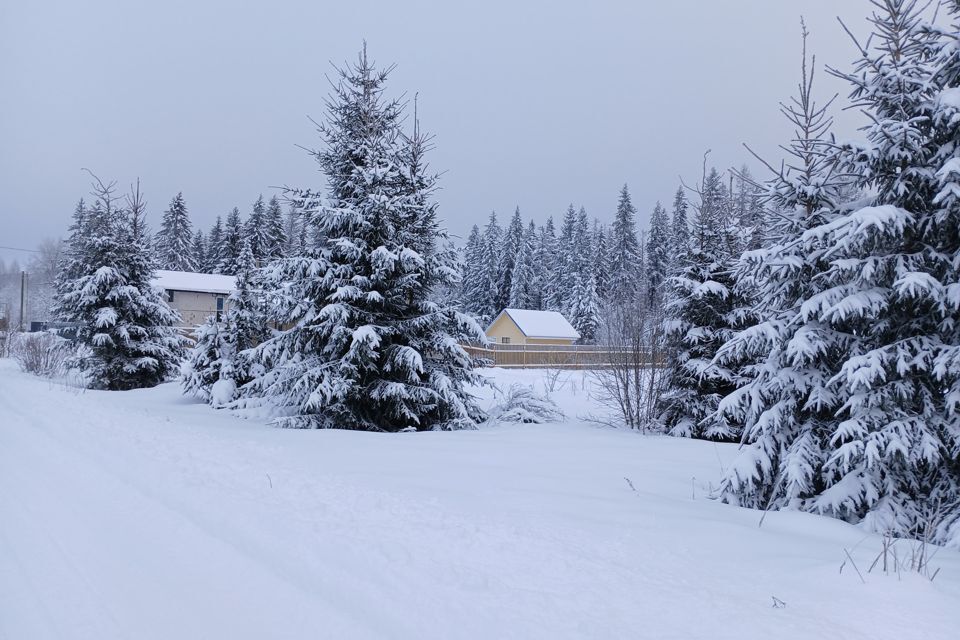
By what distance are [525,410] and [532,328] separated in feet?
120

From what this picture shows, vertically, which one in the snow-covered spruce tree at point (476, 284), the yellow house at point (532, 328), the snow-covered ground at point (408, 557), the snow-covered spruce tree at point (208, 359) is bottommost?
the snow-covered ground at point (408, 557)

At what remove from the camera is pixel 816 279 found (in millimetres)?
5844

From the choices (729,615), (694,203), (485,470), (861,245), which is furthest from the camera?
(694,203)

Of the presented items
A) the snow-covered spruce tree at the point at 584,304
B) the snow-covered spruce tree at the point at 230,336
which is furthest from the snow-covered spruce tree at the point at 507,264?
the snow-covered spruce tree at the point at 230,336

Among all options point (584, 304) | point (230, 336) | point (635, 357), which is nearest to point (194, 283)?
point (230, 336)

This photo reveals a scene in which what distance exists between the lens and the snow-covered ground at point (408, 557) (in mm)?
2795

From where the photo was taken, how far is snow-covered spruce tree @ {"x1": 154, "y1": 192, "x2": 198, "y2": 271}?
5894cm

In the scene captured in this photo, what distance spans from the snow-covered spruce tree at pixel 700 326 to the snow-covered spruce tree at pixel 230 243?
46098mm

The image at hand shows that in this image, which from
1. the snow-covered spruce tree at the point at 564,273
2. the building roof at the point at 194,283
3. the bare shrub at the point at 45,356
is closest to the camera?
the bare shrub at the point at 45,356

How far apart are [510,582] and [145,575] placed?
2.19 meters

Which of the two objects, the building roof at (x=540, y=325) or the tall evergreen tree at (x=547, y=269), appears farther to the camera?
the tall evergreen tree at (x=547, y=269)

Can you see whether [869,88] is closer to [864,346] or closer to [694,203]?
[864,346]

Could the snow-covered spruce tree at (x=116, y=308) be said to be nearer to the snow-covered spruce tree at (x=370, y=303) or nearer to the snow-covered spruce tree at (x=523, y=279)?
the snow-covered spruce tree at (x=370, y=303)

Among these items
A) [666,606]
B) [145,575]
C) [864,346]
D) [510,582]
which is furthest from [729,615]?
[864,346]
